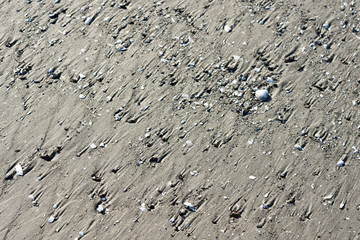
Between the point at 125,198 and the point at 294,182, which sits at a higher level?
the point at 125,198

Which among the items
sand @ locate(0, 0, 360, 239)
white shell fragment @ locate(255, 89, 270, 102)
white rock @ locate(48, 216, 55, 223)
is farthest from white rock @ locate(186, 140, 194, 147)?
white rock @ locate(48, 216, 55, 223)

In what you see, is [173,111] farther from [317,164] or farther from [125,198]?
[317,164]

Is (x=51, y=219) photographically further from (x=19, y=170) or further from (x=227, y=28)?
(x=227, y=28)

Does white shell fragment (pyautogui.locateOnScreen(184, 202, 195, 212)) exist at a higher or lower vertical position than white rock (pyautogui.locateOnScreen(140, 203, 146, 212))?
lower

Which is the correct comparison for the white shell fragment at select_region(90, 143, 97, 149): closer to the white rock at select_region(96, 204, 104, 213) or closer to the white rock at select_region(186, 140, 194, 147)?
the white rock at select_region(96, 204, 104, 213)

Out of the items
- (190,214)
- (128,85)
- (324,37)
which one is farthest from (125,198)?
(324,37)

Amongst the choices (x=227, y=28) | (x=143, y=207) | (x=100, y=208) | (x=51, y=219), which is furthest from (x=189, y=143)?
(x=227, y=28)
